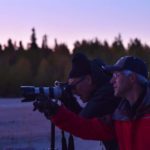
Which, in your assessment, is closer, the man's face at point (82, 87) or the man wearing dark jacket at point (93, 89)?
the man wearing dark jacket at point (93, 89)

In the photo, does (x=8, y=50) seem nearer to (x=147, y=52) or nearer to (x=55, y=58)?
(x=55, y=58)

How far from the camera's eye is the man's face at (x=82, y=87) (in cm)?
584

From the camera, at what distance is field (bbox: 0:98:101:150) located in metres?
13.7

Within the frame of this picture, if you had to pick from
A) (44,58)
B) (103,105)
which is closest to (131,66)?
(103,105)

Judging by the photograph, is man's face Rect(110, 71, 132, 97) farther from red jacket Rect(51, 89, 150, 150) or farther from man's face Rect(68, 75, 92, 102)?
man's face Rect(68, 75, 92, 102)

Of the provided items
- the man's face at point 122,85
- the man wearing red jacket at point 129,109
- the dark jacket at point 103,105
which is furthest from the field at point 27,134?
the man's face at point 122,85

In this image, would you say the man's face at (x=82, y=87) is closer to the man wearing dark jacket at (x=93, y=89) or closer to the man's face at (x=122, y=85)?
the man wearing dark jacket at (x=93, y=89)

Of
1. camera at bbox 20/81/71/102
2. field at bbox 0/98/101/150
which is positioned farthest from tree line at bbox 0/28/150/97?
camera at bbox 20/81/71/102

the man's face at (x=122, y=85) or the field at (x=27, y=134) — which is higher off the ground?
the man's face at (x=122, y=85)

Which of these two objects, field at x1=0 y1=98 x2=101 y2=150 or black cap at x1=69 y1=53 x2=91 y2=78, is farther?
field at x1=0 y1=98 x2=101 y2=150

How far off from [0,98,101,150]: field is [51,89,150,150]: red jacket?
5332 millimetres

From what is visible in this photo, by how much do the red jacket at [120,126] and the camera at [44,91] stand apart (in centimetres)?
35

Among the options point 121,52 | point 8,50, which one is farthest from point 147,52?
point 8,50

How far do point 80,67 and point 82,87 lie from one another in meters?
0.19
